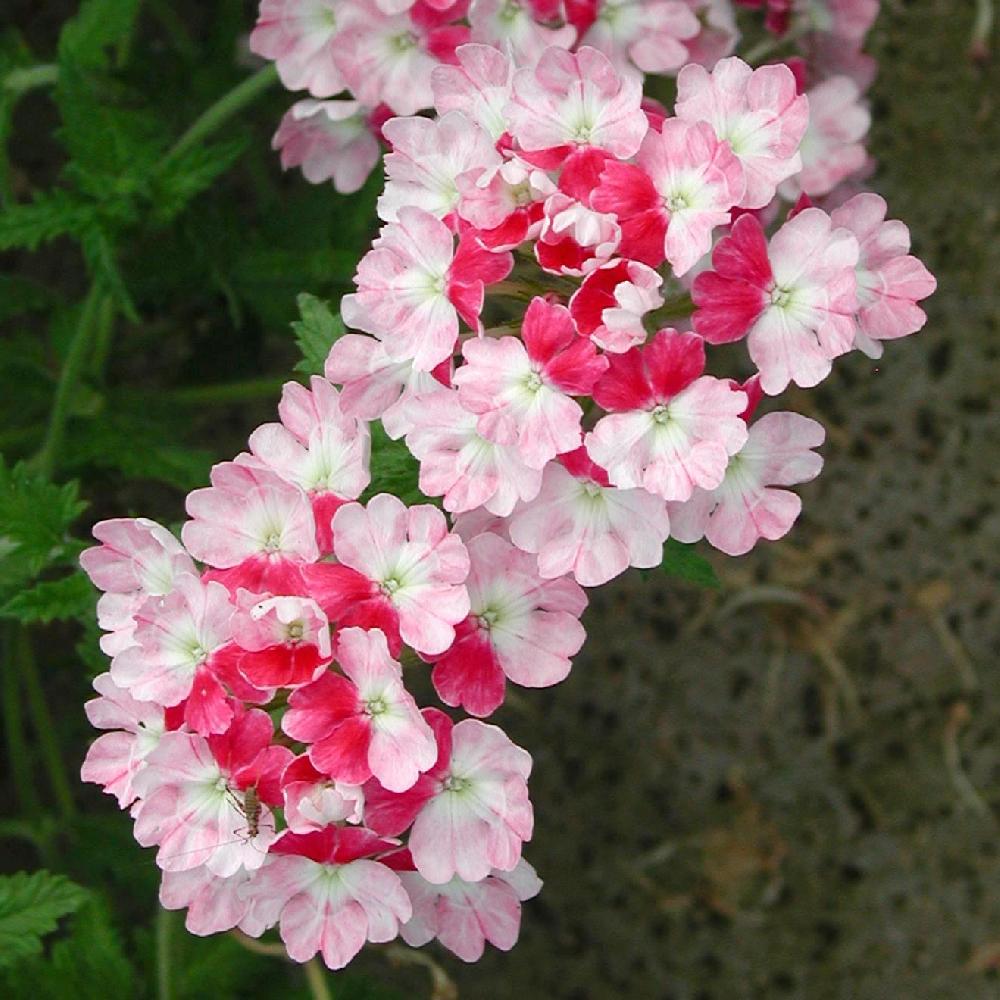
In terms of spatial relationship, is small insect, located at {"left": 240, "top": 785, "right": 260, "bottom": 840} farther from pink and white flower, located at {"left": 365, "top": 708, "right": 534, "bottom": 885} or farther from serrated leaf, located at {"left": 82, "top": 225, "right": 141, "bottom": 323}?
serrated leaf, located at {"left": 82, "top": 225, "right": 141, "bottom": 323}

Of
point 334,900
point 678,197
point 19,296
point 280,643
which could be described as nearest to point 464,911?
point 334,900

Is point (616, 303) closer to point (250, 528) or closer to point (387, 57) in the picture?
point (250, 528)

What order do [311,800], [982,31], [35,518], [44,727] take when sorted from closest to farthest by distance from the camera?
[311,800] → [35,518] → [44,727] → [982,31]

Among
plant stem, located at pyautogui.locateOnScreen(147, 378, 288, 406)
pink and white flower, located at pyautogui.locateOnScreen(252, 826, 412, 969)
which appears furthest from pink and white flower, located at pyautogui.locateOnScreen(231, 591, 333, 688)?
plant stem, located at pyautogui.locateOnScreen(147, 378, 288, 406)

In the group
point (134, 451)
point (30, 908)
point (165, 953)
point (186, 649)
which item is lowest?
point (165, 953)

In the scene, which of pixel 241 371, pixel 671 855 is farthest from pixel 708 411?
pixel 671 855

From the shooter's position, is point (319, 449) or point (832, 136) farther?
point (832, 136)

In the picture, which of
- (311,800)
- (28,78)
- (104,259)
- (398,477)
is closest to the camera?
(311,800)
